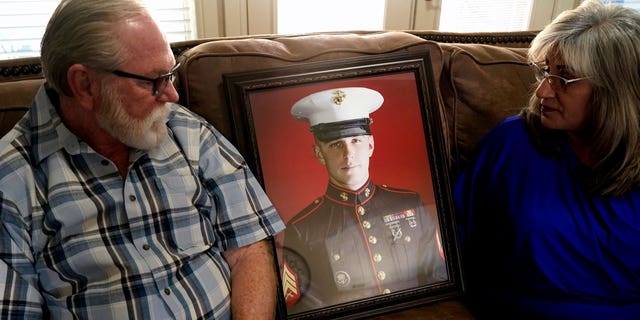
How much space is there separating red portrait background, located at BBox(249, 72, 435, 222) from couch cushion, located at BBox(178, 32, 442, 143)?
0.24ft

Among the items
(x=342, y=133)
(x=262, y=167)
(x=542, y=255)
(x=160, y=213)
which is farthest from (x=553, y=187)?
(x=160, y=213)

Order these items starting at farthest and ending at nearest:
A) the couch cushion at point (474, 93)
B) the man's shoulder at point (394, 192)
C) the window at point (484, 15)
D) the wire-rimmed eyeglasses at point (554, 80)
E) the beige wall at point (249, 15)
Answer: the window at point (484, 15) → the beige wall at point (249, 15) → the couch cushion at point (474, 93) → the man's shoulder at point (394, 192) → the wire-rimmed eyeglasses at point (554, 80)

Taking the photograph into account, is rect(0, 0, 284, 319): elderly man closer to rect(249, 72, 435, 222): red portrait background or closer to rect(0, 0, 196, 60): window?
rect(249, 72, 435, 222): red portrait background

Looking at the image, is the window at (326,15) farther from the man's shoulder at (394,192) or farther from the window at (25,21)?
the man's shoulder at (394,192)

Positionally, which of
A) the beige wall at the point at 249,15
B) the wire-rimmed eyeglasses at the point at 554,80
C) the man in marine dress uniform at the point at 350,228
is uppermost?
the beige wall at the point at 249,15

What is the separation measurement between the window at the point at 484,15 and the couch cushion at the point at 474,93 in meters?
1.00

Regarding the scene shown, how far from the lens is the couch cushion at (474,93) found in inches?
54.7

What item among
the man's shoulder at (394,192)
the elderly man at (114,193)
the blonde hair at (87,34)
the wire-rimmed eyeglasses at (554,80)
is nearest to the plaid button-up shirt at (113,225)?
the elderly man at (114,193)

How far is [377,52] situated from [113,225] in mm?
757

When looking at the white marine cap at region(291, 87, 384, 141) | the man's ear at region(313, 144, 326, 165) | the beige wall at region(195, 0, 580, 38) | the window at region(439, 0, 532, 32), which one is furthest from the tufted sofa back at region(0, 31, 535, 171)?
the window at region(439, 0, 532, 32)

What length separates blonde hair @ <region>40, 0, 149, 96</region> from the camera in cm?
86

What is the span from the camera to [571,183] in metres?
1.19

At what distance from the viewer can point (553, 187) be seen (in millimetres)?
1204

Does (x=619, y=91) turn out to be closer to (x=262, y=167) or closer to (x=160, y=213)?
(x=262, y=167)
